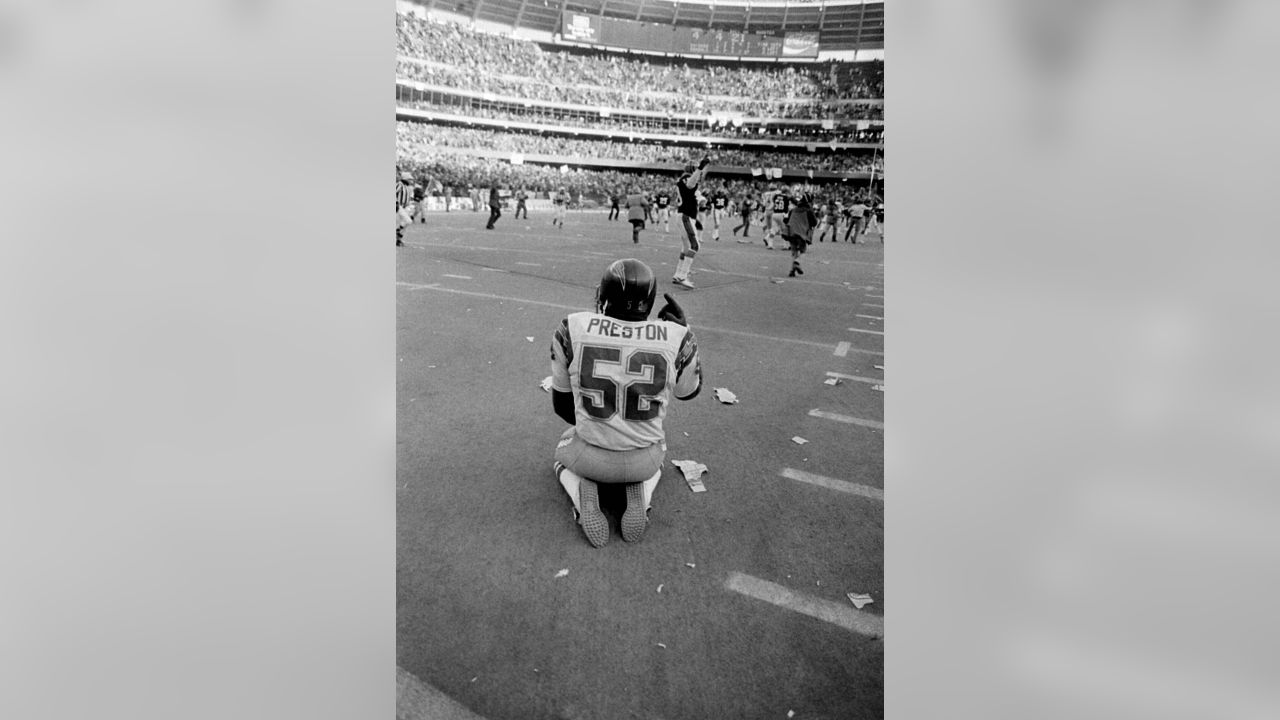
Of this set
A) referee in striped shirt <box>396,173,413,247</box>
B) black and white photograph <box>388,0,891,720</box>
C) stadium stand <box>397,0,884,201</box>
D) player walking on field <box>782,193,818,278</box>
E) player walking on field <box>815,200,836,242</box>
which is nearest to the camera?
black and white photograph <box>388,0,891,720</box>

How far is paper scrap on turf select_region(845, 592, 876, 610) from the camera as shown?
220 centimetres

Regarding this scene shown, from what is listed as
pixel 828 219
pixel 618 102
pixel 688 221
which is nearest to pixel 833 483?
pixel 688 221

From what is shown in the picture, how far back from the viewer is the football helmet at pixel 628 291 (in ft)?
8.00

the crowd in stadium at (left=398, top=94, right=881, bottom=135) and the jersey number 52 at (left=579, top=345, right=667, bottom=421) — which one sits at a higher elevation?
the crowd in stadium at (left=398, top=94, right=881, bottom=135)

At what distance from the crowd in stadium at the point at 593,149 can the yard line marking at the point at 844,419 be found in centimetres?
3443

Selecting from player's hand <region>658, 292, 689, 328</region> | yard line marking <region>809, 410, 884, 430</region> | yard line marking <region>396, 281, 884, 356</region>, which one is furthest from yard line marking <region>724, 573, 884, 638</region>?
yard line marking <region>396, 281, 884, 356</region>

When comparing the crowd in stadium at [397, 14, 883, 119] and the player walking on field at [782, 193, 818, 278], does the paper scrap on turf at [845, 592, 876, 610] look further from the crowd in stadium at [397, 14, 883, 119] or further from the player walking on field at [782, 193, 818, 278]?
the crowd in stadium at [397, 14, 883, 119]

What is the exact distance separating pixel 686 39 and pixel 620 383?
51.6 meters

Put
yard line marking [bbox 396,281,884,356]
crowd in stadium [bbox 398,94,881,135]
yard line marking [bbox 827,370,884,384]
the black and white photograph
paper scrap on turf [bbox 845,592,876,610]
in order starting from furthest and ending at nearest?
crowd in stadium [bbox 398,94,881,135]
yard line marking [bbox 396,281,884,356]
yard line marking [bbox 827,370,884,384]
paper scrap on turf [bbox 845,592,876,610]
the black and white photograph

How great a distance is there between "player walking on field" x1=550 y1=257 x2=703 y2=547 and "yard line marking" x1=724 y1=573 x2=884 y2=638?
45cm

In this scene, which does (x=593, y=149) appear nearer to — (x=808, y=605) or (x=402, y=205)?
(x=402, y=205)

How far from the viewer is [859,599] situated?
2.23 metres

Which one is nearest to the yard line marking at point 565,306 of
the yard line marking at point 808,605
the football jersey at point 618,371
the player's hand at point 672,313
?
the player's hand at point 672,313
